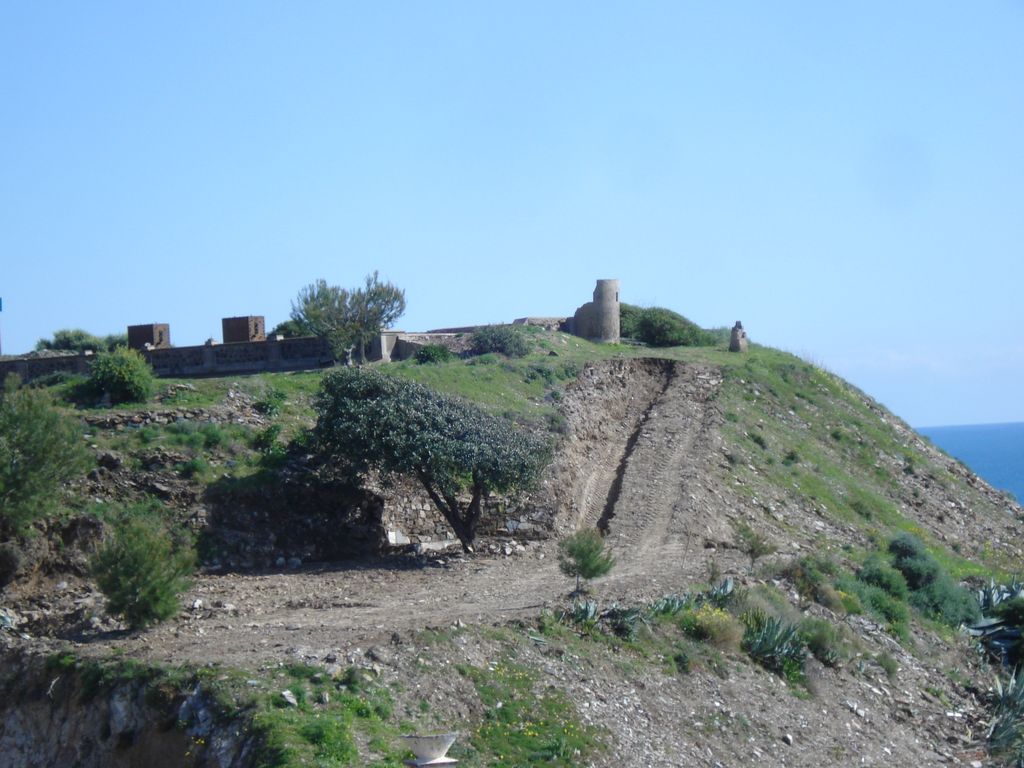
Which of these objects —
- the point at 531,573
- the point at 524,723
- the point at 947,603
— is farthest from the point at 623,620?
the point at 947,603

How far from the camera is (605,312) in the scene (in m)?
44.4

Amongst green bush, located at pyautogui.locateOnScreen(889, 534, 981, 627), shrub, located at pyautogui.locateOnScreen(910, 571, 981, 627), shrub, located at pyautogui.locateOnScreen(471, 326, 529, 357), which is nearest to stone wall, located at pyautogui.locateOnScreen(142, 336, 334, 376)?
shrub, located at pyautogui.locateOnScreen(471, 326, 529, 357)

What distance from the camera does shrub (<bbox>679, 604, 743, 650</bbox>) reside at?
63.2 ft

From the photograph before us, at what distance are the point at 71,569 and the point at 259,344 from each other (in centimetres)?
1769

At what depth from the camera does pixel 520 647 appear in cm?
1700

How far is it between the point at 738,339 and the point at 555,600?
25314 millimetres

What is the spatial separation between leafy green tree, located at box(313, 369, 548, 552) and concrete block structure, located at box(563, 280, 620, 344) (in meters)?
19.4

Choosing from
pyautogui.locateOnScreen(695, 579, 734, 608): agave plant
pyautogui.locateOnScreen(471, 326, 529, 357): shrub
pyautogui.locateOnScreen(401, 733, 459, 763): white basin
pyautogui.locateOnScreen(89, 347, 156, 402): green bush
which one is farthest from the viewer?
pyautogui.locateOnScreen(471, 326, 529, 357): shrub

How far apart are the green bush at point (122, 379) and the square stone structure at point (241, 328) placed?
465 inches

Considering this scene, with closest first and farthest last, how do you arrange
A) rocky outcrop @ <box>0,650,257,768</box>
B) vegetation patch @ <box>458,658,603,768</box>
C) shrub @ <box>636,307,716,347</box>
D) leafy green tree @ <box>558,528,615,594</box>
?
rocky outcrop @ <box>0,650,257,768</box> → vegetation patch @ <box>458,658,603,768</box> → leafy green tree @ <box>558,528,615,594</box> → shrub @ <box>636,307,716,347</box>

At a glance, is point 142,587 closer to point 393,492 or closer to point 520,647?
point 520,647

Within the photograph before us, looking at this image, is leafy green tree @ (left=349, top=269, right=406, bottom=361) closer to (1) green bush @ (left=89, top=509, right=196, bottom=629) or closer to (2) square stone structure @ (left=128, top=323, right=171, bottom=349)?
(2) square stone structure @ (left=128, top=323, right=171, bottom=349)

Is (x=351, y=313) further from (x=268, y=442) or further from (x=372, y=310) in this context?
(x=268, y=442)

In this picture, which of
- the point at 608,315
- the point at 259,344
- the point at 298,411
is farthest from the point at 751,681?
the point at 608,315
